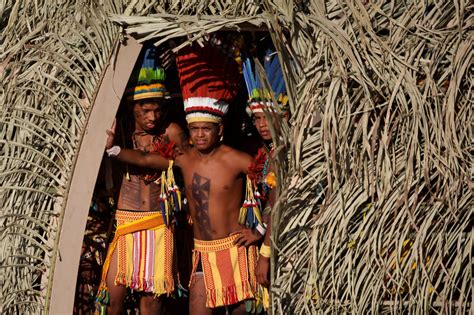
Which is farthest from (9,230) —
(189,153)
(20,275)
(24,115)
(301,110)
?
(301,110)

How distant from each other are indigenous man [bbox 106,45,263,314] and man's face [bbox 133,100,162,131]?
0.76 feet

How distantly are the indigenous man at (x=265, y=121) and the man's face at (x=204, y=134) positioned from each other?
0.27 metres

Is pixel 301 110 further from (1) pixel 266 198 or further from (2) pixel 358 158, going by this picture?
(1) pixel 266 198

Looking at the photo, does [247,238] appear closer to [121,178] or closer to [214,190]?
[214,190]

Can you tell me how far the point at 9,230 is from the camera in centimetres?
641

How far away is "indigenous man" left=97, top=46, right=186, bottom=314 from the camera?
277 inches

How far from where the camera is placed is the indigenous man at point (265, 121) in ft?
20.2

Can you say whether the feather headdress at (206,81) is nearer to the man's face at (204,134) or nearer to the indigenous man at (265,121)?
the man's face at (204,134)

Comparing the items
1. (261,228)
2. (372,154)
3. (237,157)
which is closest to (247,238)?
(261,228)

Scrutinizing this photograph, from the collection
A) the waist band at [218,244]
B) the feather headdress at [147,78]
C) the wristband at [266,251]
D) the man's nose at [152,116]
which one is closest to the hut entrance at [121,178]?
the feather headdress at [147,78]

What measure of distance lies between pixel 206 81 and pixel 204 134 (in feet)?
1.08

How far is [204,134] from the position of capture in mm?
6801

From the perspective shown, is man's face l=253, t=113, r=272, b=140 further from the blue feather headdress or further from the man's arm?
the man's arm

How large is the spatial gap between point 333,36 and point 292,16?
0.24 metres
